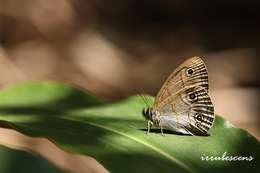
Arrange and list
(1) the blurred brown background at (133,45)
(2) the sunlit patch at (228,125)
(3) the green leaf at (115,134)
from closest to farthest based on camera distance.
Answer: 1. (3) the green leaf at (115,134)
2. (2) the sunlit patch at (228,125)
3. (1) the blurred brown background at (133,45)

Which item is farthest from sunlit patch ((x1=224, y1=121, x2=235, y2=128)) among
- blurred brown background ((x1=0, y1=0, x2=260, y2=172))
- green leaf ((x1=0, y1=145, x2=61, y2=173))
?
blurred brown background ((x1=0, y1=0, x2=260, y2=172))

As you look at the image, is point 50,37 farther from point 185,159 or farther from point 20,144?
point 185,159

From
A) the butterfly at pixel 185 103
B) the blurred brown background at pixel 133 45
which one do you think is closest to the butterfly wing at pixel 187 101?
the butterfly at pixel 185 103

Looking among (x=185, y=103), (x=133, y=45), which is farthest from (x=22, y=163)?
(x=133, y=45)

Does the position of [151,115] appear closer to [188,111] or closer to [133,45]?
[188,111]

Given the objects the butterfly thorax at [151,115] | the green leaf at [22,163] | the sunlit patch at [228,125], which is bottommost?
the green leaf at [22,163]

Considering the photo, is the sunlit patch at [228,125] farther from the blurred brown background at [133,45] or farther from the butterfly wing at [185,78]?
the blurred brown background at [133,45]

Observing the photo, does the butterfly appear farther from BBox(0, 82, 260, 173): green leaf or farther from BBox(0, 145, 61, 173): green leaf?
BBox(0, 145, 61, 173): green leaf
